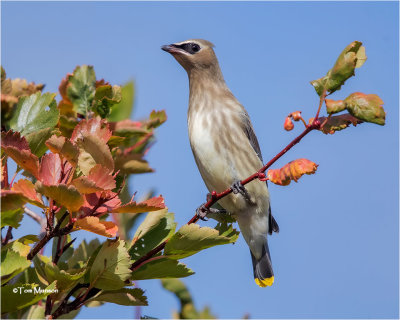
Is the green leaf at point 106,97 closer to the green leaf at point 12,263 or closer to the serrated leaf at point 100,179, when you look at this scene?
the serrated leaf at point 100,179

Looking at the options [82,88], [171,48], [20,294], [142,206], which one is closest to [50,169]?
[142,206]

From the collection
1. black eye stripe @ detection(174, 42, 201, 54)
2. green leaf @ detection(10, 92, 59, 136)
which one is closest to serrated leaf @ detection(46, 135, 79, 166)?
green leaf @ detection(10, 92, 59, 136)

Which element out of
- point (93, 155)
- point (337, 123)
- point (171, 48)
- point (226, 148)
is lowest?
point (337, 123)

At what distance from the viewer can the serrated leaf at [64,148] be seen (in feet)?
8.38

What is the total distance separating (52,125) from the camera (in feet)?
10.1

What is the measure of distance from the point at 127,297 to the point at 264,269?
3.17 meters

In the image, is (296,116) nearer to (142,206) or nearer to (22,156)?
(142,206)

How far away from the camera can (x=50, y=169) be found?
2584mm

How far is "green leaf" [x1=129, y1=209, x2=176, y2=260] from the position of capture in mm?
2886

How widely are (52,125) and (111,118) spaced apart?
0.79m

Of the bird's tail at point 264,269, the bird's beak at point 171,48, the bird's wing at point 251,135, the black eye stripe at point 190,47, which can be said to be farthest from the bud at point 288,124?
the black eye stripe at point 190,47

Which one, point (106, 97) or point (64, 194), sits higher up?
point (106, 97)

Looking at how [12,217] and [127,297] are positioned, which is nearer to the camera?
[12,217]

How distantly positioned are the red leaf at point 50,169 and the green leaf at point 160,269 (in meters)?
0.56
